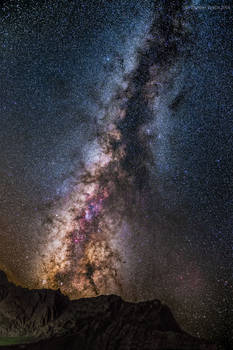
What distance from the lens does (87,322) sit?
6.86 metres

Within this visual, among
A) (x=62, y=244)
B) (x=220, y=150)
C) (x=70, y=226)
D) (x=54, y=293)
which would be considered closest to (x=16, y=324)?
(x=54, y=293)

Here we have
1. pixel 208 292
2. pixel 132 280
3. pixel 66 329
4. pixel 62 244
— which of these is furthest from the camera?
pixel 62 244

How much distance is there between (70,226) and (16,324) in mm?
3497

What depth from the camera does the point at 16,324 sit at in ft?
22.9

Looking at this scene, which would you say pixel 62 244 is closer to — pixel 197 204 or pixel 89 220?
pixel 89 220

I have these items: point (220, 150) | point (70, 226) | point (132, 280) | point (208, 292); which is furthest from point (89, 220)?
point (220, 150)

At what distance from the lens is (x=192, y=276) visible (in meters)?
7.73

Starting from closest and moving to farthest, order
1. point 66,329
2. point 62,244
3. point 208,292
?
point 66,329, point 208,292, point 62,244

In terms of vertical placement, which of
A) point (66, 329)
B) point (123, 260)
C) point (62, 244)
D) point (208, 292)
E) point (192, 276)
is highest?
point (62, 244)

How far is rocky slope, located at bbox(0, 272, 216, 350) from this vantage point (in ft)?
19.0

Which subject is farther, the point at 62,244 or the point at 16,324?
the point at 62,244

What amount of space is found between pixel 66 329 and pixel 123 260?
2.95 meters

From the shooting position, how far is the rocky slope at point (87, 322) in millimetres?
5781

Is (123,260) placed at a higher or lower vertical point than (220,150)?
lower
